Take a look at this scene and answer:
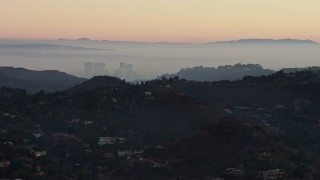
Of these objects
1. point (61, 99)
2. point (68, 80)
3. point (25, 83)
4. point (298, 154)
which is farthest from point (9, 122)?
point (68, 80)

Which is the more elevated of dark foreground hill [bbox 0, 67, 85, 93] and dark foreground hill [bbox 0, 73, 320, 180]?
dark foreground hill [bbox 0, 73, 320, 180]

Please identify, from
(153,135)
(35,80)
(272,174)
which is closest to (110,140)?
(153,135)

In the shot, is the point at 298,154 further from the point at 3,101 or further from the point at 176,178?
the point at 3,101

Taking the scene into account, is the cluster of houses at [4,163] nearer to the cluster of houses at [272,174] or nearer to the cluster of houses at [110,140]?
the cluster of houses at [272,174]

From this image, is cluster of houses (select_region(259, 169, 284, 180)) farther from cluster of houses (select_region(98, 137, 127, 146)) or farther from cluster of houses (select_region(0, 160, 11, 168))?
cluster of houses (select_region(98, 137, 127, 146))

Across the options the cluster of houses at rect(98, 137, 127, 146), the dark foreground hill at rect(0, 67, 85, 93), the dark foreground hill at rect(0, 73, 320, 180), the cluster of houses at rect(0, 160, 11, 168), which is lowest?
the dark foreground hill at rect(0, 67, 85, 93)

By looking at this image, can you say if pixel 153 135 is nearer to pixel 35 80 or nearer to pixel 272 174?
pixel 272 174

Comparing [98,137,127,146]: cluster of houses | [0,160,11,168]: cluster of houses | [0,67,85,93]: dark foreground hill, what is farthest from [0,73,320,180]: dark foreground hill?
[0,67,85,93]: dark foreground hill

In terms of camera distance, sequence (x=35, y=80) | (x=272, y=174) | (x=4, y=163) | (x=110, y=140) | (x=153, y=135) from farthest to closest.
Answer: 1. (x=35, y=80)
2. (x=153, y=135)
3. (x=110, y=140)
4. (x=272, y=174)
5. (x=4, y=163)
